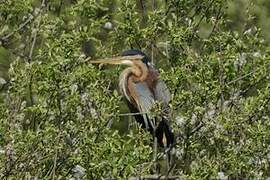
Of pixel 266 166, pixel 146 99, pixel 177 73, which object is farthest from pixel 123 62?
pixel 266 166

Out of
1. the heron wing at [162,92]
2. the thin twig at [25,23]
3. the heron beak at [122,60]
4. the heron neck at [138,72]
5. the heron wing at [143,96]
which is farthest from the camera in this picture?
the heron neck at [138,72]

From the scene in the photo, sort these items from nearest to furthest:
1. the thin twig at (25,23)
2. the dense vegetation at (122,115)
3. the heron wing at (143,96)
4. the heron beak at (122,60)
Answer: the dense vegetation at (122,115), the heron beak at (122,60), the thin twig at (25,23), the heron wing at (143,96)

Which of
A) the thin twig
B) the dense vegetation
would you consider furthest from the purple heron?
the thin twig

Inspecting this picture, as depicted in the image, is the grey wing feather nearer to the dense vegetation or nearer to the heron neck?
the heron neck

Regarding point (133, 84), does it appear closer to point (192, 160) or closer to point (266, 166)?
point (192, 160)

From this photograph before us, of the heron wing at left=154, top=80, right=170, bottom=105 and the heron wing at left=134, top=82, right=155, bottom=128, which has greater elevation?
the heron wing at left=134, top=82, right=155, bottom=128

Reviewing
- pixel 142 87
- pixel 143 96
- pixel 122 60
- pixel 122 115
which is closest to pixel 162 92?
pixel 122 60

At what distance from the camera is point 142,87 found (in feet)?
20.4

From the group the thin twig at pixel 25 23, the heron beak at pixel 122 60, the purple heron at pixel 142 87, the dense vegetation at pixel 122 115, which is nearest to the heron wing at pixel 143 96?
the purple heron at pixel 142 87

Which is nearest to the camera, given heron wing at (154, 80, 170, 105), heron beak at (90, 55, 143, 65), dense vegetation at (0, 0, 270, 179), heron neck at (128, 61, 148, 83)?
dense vegetation at (0, 0, 270, 179)

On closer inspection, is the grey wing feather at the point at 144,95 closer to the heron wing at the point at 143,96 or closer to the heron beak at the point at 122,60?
the heron wing at the point at 143,96

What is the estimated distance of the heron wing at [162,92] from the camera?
521 cm

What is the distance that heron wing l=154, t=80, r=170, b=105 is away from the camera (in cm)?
521

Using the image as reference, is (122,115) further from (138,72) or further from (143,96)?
(138,72)
